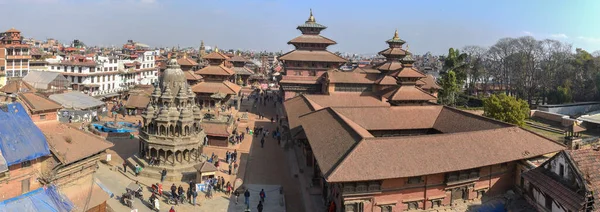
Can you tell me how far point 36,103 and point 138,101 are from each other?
104 feet

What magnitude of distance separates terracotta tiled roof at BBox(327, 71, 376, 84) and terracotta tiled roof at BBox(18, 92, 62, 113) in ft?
79.8

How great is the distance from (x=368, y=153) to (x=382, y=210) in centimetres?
264

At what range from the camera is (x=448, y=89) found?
166 feet

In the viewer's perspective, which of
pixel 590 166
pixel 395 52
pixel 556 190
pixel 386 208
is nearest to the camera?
pixel 590 166

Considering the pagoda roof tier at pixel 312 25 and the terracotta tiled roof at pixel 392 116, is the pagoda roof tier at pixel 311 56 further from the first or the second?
the terracotta tiled roof at pixel 392 116

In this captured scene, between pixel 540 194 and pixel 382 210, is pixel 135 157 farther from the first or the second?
pixel 540 194

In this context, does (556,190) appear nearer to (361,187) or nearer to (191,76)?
(361,187)

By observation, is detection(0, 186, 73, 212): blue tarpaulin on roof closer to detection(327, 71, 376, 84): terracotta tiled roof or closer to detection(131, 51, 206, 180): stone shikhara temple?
detection(131, 51, 206, 180): stone shikhara temple

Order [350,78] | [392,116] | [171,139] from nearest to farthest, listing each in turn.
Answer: [171,139] → [392,116] → [350,78]

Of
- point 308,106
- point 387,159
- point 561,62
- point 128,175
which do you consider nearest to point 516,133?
point 387,159

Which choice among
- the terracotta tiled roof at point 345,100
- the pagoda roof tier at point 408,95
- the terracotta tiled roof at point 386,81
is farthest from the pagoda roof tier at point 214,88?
the pagoda roof tier at point 408,95

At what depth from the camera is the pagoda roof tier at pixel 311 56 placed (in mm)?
45625

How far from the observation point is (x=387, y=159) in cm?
1791

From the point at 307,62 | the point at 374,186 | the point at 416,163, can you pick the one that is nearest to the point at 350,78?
the point at 307,62
